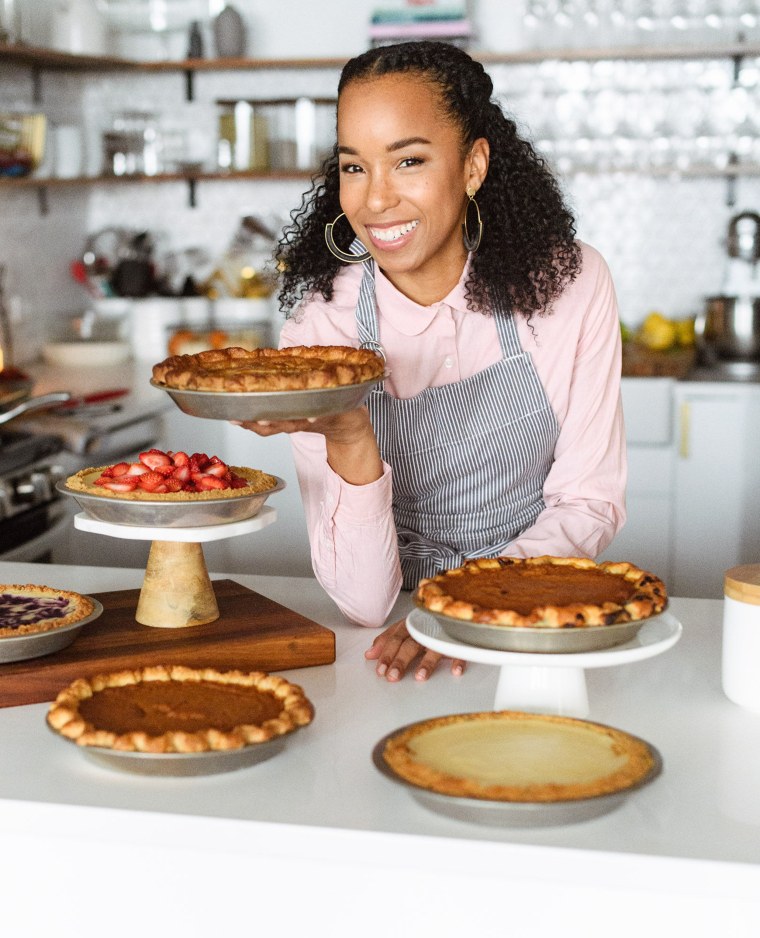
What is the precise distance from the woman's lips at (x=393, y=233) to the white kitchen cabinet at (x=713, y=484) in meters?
2.23

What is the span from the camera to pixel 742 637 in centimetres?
129

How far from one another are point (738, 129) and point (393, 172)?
288cm

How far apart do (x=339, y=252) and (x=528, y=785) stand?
1098mm

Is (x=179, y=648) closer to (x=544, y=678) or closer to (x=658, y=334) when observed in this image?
(x=544, y=678)

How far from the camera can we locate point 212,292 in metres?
4.57

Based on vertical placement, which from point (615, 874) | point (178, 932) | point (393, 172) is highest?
point (393, 172)

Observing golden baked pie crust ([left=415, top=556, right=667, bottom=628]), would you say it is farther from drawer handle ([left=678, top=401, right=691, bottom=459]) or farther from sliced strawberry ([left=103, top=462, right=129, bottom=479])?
drawer handle ([left=678, top=401, right=691, bottom=459])

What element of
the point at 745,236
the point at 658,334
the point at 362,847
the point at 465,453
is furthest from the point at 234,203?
the point at 362,847

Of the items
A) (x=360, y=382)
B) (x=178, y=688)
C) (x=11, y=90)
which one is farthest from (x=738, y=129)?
(x=178, y=688)

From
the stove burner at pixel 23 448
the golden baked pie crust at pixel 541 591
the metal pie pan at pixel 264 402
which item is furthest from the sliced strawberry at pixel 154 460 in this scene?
the stove burner at pixel 23 448

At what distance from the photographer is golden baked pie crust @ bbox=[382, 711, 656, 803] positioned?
1001 millimetres

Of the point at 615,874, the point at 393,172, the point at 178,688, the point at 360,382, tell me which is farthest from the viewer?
the point at 393,172

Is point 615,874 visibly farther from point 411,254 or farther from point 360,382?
point 411,254

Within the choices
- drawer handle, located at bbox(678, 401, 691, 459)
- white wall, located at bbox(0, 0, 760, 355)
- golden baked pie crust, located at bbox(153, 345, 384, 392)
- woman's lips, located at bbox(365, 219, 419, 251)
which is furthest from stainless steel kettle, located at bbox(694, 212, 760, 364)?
golden baked pie crust, located at bbox(153, 345, 384, 392)
